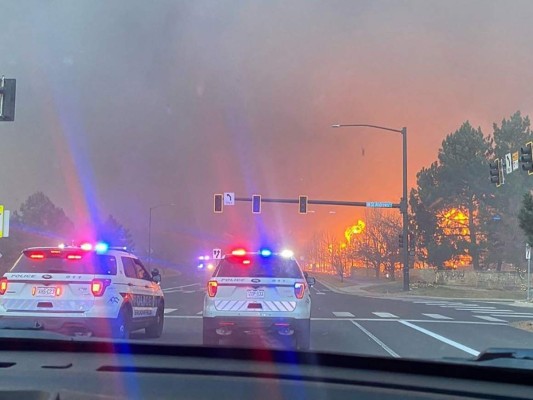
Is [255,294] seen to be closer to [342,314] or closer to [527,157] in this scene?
[342,314]

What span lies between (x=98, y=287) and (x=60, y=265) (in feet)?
2.48

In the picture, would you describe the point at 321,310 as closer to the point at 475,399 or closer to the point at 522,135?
the point at 475,399

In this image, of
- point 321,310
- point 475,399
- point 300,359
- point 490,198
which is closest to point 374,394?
point 475,399

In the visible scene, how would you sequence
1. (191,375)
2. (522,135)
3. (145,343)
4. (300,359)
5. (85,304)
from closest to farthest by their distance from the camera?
(191,375)
(300,359)
(145,343)
(85,304)
(522,135)

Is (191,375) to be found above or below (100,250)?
below

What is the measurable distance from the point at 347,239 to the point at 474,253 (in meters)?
22.8

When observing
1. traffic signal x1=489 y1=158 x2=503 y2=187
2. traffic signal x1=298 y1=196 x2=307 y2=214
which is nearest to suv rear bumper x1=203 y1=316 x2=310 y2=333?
traffic signal x1=489 y1=158 x2=503 y2=187

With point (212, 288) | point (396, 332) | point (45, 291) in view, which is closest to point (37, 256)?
point (45, 291)

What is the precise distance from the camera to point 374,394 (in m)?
3.18

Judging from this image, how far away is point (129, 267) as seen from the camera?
1164cm

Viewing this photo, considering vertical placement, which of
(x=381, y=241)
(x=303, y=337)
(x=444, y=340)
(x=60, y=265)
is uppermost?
(x=381, y=241)

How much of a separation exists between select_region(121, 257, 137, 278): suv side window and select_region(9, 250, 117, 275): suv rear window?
0.97 metres

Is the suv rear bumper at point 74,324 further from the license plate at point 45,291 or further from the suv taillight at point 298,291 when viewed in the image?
the suv taillight at point 298,291

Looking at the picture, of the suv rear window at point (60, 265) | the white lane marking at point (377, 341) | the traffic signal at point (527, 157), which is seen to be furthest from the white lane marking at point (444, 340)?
the traffic signal at point (527, 157)
